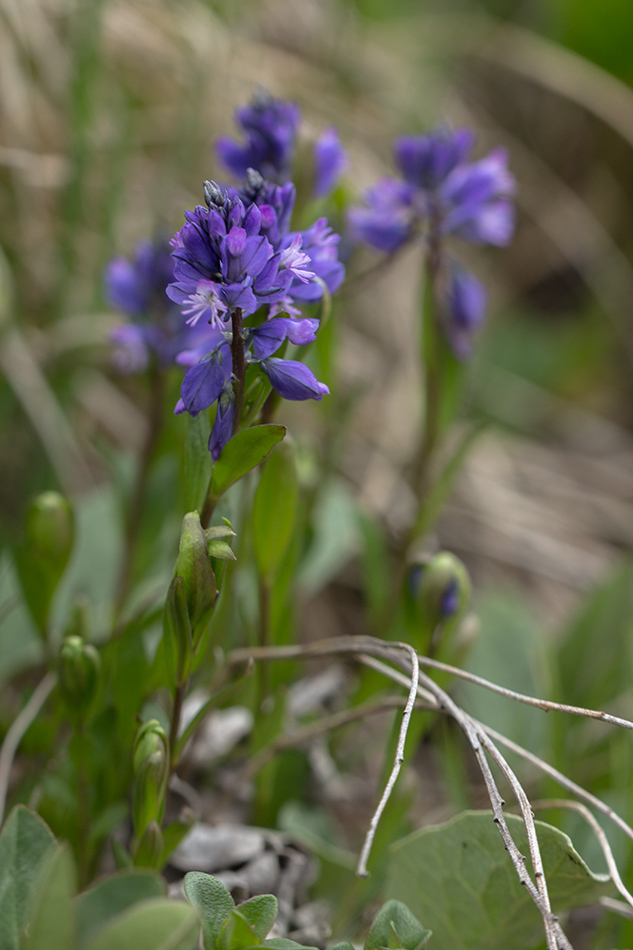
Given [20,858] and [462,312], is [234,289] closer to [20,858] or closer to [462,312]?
[20,858]

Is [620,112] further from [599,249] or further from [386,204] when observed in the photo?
[386,204]

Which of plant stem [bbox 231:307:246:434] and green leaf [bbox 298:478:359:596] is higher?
plant stem [bbox 231:307:246:434]

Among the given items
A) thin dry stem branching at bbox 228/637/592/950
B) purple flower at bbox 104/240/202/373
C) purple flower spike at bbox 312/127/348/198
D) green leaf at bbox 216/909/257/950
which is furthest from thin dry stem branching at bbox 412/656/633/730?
purple flower spike at bbox 312/127/348/198

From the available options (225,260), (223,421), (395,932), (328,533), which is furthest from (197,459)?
(328,533)

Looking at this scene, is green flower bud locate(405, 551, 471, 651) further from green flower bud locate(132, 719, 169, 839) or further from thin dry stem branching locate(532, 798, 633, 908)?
green flower bud locate(132, 719, 169, 839)

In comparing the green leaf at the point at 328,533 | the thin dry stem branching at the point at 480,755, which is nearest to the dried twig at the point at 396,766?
the thin dry stem branching at the point at 480,755
